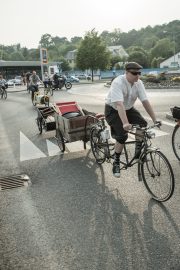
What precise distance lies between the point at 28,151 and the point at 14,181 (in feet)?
8.10

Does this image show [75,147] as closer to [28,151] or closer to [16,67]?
[28,151]

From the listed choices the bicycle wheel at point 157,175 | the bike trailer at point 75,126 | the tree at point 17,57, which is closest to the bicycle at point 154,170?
the bicycle wheel at point 157,175

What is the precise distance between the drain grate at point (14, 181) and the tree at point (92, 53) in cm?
5933

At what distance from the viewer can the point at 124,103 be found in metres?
6.16

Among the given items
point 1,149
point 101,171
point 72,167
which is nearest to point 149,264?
point 101,171

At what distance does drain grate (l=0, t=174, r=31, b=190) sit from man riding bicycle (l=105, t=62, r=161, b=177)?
180 centimetres

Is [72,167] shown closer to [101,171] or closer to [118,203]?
[101,171]

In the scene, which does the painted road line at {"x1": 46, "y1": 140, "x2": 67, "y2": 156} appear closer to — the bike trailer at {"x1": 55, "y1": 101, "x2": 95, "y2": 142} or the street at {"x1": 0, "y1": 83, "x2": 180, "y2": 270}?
the bike trailer at {"x1": 55, "y1": 101, "x2": 95, "y2": 142}

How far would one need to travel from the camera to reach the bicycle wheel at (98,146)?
23.7 ft

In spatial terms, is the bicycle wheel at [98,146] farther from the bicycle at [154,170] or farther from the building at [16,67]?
the building at [16,67]

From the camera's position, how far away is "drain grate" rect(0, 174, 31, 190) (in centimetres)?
669

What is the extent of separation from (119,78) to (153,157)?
139cm

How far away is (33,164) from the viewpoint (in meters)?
8.10

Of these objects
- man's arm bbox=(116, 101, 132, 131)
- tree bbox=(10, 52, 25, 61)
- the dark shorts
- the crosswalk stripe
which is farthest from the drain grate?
tree bbox=(10, 52, 25, 61)
